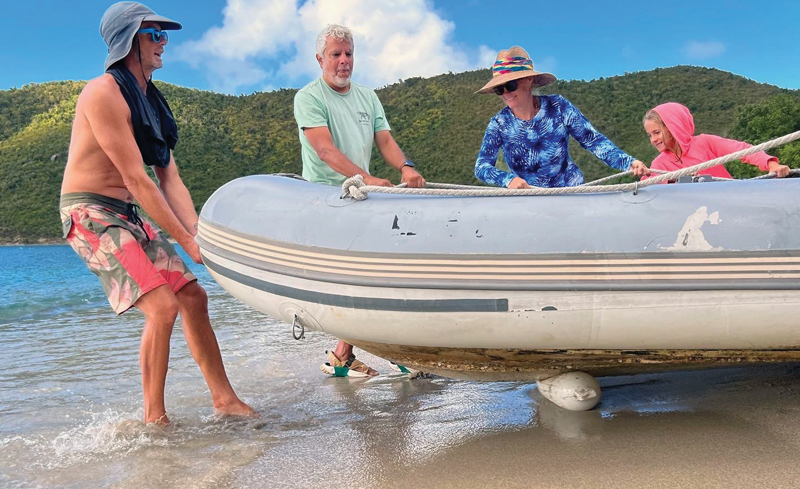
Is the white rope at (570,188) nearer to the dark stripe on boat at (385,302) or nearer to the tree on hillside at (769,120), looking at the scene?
the dark stripe on boat at (385,302)

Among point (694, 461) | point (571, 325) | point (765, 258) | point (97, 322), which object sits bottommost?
point (97, 322)

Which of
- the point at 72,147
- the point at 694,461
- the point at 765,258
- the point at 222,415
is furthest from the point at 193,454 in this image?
the point at 765,258

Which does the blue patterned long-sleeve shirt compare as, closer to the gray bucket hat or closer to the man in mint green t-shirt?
the man in mint green t-shirt

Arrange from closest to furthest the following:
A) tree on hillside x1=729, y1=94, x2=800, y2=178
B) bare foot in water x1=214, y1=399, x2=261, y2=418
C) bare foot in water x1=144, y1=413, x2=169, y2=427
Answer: bare foot in water x1=144, y1=413, x2=169, y2=427
bare foot in water x1=214, y1=399, x2=261, y2=418
tree on hillside x1=729, y1=94, x2=800, y2=178

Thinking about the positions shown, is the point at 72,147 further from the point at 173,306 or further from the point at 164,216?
the point at 173,306

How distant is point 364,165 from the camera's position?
3.53 meters

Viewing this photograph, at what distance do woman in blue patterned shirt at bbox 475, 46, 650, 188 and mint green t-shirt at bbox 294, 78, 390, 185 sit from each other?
22.5 inches

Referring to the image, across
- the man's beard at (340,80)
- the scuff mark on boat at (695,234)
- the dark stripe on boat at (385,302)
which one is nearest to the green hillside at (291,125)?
the man's beard at (340,80)

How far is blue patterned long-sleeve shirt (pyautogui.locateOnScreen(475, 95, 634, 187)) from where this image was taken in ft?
10.8

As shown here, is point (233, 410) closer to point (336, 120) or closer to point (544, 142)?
point (336, 120)

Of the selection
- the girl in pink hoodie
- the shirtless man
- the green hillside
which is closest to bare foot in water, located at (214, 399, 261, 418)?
the shirtless man

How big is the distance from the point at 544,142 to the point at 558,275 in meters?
1.13

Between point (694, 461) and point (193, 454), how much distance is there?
1.77 meters

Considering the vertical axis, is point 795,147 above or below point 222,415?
above
